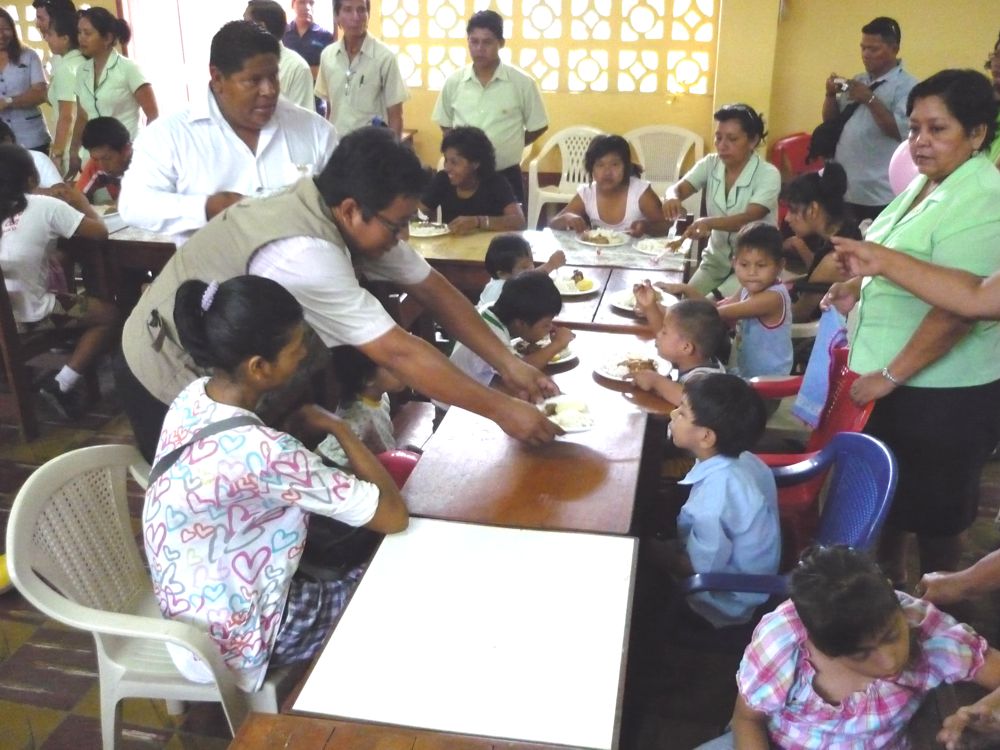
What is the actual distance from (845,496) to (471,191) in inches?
108

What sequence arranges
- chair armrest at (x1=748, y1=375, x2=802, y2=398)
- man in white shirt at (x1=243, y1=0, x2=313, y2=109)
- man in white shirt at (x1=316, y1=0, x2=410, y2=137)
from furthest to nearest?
1. man in white shirt at (x1=316, y1=0, x2=410, y2=137)
2. man in white shirt at (x1=243, y1=0, x2=313, y2=109)
3. chair armrest at (x1=748, y1=375, x2=802, y2=398)

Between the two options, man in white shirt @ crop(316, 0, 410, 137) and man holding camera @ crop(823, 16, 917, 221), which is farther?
man in white shirt @ crop(316, 0, 410, 137)

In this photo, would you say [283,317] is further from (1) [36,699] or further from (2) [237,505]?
(1) [36,699]

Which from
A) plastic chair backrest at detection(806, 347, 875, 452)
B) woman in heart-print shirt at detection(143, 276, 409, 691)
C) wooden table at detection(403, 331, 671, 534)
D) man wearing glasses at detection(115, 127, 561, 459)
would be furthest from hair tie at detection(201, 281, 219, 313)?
plastic chair backrest at detection(806, 347, 875, 452)

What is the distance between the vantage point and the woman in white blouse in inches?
181

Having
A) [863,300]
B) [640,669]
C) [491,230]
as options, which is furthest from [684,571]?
[491,230]

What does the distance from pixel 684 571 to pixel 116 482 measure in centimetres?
127

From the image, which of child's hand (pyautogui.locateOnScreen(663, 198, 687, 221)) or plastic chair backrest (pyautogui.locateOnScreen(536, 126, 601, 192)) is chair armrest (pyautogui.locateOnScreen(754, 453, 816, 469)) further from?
plastic chair backrest (pyautogui.locateOnScreen(536, 126, 601, 192))

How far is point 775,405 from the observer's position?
2.84 meters

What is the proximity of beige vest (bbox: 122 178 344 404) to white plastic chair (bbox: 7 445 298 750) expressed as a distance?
20 centimetres

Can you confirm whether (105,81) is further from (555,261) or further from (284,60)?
(555,261)

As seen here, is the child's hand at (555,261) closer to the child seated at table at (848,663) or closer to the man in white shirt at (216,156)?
the man in white shirt at (216,156)

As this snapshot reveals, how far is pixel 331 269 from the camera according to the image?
1.75m

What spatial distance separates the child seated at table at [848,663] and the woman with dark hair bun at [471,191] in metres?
2.91
